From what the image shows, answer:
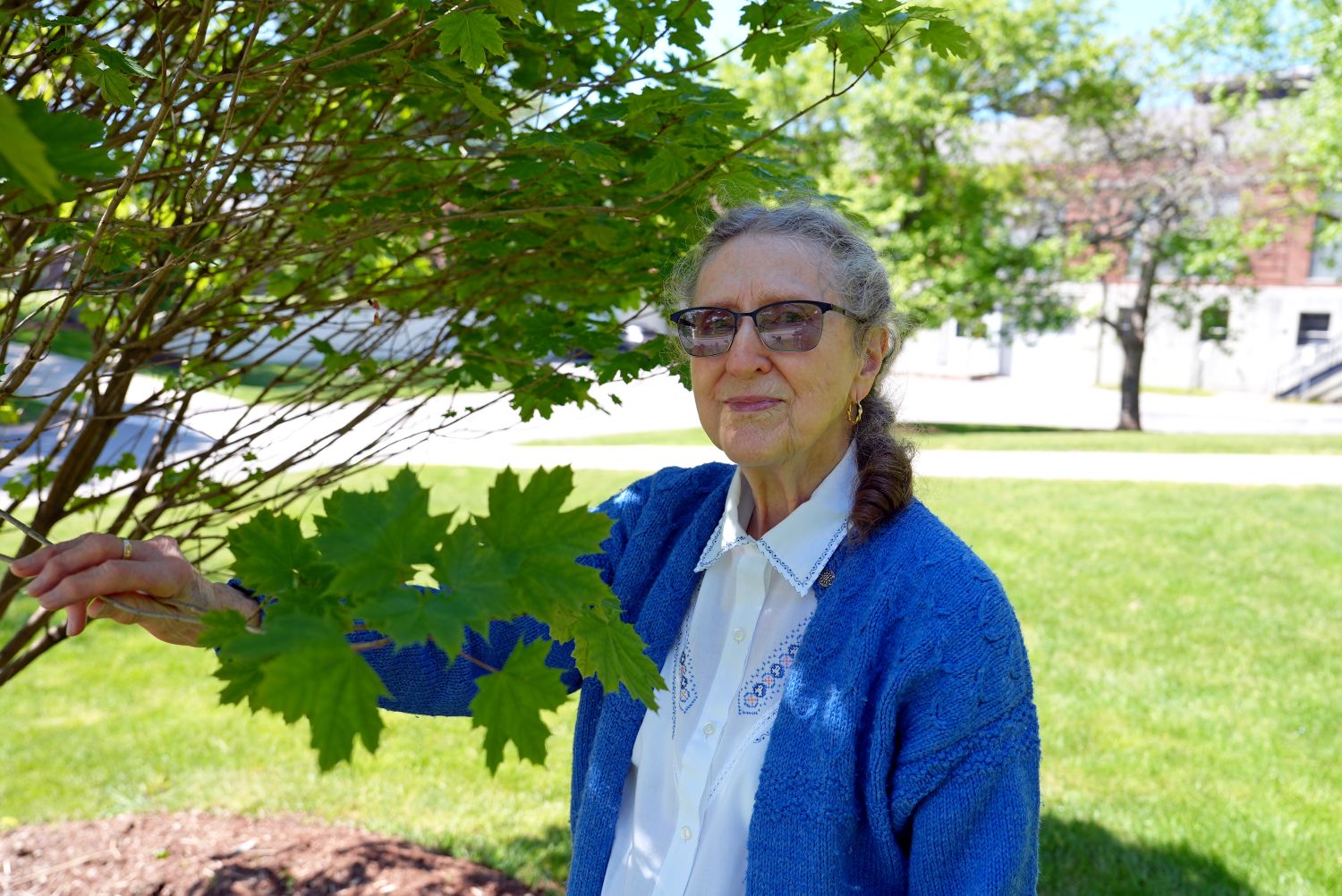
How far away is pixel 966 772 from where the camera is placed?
1615 millimetres

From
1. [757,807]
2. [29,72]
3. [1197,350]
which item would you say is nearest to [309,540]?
[757,807]

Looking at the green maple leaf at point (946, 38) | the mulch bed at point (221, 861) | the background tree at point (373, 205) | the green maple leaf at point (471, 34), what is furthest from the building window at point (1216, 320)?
the green maple leaf at point (471, 34)

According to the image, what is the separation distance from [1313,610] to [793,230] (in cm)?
672

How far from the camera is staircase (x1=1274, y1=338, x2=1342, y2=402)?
28062mm

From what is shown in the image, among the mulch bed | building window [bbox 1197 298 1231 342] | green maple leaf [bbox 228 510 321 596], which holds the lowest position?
the mulch bed

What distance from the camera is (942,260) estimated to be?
18.5 metres

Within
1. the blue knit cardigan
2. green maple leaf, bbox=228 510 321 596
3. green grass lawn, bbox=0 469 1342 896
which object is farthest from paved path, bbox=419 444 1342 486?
green maple leaf, bbox=228 510 321 596

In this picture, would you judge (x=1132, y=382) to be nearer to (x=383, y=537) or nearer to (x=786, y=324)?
(x=786, y=324)

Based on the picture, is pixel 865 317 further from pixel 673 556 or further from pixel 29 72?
pixel 29 72

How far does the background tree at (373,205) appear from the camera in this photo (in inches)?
65.4

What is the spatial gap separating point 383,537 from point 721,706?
97 cm

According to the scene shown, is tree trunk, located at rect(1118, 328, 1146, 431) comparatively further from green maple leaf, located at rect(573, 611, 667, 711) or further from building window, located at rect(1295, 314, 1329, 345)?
green maple leaf, located at rect(573, 611, 667, 711)

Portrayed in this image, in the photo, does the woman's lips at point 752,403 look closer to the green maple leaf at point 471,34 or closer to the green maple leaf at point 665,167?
the green maple leaf at point 665,167

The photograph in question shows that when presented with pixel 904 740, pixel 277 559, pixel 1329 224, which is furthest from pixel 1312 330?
pixel 277 559
